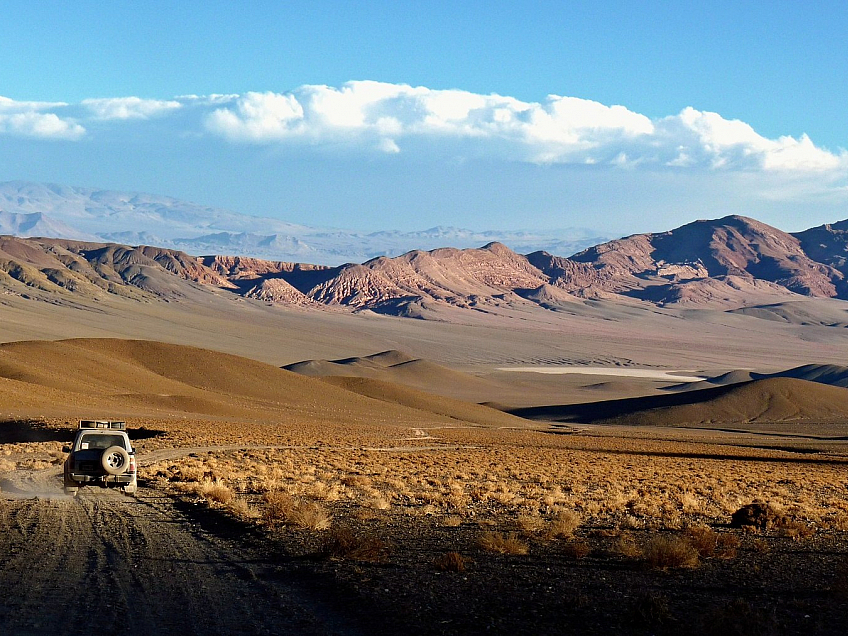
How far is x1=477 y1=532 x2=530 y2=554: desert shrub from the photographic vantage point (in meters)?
12.2

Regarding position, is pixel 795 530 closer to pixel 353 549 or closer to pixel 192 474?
pixel 353 549

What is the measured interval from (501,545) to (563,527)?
75.6 inches

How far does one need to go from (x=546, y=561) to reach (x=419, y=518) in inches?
167

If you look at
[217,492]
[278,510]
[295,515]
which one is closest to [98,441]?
[217,492]

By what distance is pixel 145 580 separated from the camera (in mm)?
10164

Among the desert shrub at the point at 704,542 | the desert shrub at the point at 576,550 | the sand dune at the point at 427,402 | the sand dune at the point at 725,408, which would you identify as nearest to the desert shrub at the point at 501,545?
the desert shrub at the point at 576,550

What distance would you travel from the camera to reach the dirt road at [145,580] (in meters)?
8.40

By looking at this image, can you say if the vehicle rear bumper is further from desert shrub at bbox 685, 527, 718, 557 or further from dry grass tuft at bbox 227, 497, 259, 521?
desert shrub at bbox 685, 527, 718, 557

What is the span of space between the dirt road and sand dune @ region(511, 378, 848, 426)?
78.9m

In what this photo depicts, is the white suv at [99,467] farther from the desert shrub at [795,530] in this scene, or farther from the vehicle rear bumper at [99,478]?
the desert shrub at [795,530]

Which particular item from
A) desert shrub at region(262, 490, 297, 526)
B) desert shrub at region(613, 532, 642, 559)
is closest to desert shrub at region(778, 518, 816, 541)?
desert shrub at region(613, 532, 642, 559)

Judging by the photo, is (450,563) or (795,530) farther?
(795,530)

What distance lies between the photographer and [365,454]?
3231 cm

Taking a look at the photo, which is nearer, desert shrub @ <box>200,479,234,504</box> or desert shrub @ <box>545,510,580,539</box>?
desert shrub @ <box>545,510,580,539</box>
